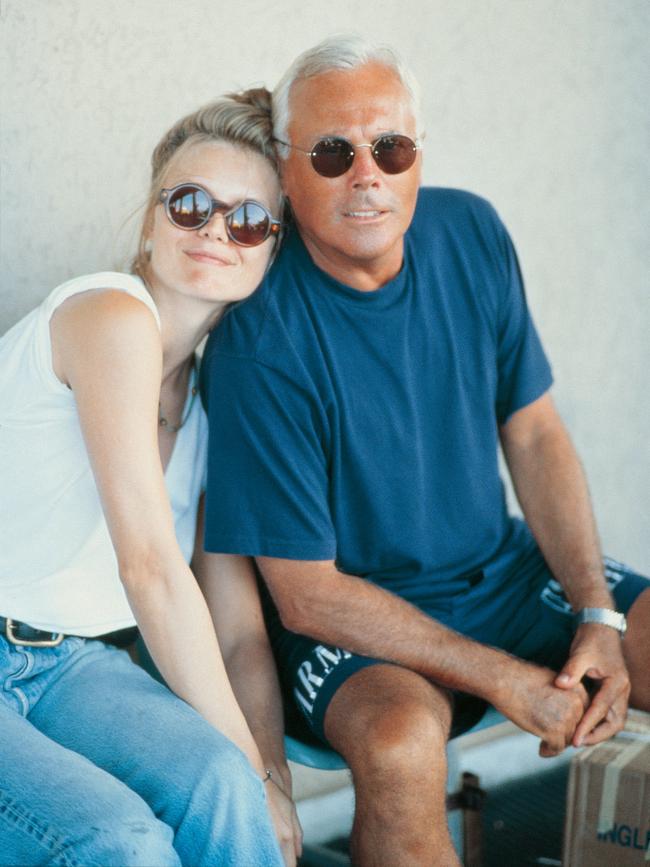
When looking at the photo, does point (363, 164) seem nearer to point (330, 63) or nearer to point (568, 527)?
point (330, 63)

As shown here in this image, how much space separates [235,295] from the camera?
7.34 feet

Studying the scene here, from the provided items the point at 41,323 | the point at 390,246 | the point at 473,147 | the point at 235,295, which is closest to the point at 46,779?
the point at 41,323

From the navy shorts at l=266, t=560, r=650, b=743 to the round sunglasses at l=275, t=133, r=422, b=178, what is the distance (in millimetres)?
941

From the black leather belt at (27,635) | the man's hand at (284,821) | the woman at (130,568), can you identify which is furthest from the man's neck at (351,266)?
the man's hand at (284,821)

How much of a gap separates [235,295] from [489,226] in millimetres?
705

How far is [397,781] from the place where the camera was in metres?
1.97

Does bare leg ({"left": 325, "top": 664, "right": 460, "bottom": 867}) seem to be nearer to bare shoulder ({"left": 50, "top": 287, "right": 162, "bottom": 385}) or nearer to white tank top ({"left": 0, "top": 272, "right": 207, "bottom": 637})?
white tank top ({"left": 0, "top": 272, "right": 207, "bottom": 637})

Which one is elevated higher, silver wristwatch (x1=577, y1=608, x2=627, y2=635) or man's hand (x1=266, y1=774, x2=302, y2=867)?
silver wristwatch (x1=577, y1=608, x2=627, y2=635)

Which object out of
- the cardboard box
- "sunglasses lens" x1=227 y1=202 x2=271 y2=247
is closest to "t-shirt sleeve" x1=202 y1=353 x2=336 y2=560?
"sunglasses lens" x1=227 y1=202 x2=271 y2=247

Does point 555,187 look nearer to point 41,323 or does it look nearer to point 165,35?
point 165,35

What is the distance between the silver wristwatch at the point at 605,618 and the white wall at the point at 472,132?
1.20 metres

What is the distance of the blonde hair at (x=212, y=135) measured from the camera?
7.46 ft

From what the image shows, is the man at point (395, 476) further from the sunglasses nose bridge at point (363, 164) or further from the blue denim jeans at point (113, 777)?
the blue denim jeans at point (113, 777)

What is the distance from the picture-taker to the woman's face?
218cm
